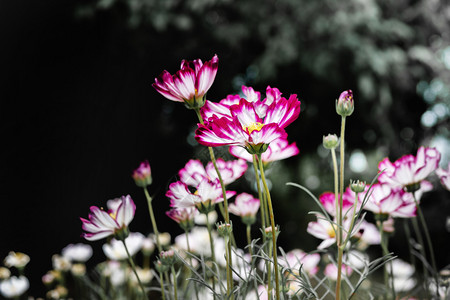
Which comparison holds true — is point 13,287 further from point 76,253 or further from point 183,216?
point 183,216

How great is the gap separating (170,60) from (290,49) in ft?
2.15

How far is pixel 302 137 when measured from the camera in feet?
7.59

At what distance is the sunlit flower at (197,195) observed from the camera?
39 centimetres

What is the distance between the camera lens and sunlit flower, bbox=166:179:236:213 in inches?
15.3

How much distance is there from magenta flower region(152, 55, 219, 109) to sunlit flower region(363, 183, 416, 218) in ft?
0.71

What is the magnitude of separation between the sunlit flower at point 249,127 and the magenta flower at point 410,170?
0.19 m

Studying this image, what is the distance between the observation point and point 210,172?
1.49 ft

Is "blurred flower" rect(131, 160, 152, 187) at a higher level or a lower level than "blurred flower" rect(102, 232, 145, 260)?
higher

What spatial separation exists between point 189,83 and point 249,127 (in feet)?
0.22

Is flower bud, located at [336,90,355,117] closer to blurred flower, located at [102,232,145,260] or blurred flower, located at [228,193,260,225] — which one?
blurred flower, located at [228,193,260,225]

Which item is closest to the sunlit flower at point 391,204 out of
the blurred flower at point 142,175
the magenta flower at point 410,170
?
the magenta flower at point 410,170

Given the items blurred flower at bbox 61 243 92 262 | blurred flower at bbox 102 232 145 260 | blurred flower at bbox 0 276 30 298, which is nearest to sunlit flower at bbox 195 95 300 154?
blurred flower at bbox 102 232 145 260

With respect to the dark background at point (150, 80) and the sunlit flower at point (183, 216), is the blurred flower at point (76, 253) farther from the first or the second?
the dark background at point (150, 80)

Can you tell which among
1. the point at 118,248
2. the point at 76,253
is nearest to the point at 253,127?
the point at 118,248
